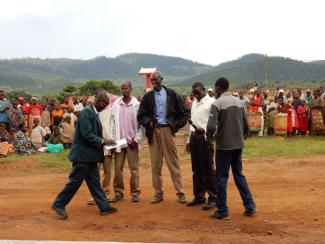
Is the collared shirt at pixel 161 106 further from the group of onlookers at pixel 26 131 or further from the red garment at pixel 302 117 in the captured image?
the red garment at pixel 302 117

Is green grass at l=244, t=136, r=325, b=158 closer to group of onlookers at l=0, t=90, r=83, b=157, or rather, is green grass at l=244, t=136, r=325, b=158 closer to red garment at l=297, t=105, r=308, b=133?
red garment at l=297, t=105, r=308, b=133

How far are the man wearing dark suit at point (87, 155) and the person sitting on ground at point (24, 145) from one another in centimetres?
778

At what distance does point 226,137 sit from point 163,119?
4.42 feet

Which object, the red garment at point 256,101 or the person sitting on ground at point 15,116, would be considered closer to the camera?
the person sitting on ground at point 15,116

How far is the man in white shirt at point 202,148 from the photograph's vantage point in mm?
7809

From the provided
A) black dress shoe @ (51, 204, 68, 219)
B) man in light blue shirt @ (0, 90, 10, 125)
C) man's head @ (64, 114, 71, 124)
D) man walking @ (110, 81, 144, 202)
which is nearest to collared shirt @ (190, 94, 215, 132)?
man walking @ (110, 81, 144, 202)

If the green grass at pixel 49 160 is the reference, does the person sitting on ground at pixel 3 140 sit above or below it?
above

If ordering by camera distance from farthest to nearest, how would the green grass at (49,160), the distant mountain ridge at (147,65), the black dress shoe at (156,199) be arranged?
1. the distant mountain ridge at (147,65)
2. the green grass at (49,160)
3. the black dress shoe at (156,199)

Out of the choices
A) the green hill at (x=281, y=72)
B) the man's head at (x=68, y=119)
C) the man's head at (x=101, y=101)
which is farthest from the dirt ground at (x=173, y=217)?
the green hill at (x=281, y=72)

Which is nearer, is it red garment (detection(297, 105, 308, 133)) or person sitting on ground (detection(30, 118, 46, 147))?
person sitting on ground (detection(30, 118, 46, 147))

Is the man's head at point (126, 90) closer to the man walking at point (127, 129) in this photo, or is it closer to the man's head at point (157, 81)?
the man walking at point (127, 129)

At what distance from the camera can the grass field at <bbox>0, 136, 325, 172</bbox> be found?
13328mm

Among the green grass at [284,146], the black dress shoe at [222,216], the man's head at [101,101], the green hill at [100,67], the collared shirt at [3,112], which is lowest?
the black dress shoe at [222,216]

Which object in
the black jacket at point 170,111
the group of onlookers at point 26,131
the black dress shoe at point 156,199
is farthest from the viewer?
the group of onlookers at point 26,131
